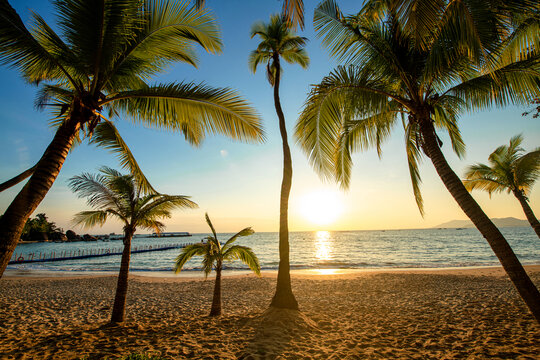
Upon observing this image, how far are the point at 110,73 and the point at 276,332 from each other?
20.8ft

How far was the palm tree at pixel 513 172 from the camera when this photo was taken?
991 centimetres

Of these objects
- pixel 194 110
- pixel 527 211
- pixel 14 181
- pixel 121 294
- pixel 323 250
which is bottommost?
pixel 323 250

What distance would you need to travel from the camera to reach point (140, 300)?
1117 centimetres

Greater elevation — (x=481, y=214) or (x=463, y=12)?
(x=463, y=12)

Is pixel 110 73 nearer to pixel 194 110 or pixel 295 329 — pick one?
pixel 194 110

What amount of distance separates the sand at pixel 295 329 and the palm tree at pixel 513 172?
14.5 feet

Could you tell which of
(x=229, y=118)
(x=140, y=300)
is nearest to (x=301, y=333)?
(x=229, y=118)

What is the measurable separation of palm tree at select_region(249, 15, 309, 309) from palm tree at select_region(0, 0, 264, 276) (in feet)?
8.30

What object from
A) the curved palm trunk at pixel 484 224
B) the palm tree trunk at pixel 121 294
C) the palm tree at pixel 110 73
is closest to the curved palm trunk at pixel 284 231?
the palm tree at pixel 110 73

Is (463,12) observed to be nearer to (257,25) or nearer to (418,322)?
(257,25)

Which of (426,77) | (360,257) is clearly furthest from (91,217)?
(360,257)

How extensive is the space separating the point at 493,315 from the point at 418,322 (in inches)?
85.4

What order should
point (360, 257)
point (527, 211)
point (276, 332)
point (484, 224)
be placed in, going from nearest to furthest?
1. point (484, 224)
2. point (276, 332)
3. point (527, 211)
4. point (360, 257)

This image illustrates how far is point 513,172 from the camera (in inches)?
414
